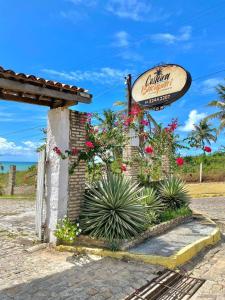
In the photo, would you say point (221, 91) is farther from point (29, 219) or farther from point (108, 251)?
point (108, 251)

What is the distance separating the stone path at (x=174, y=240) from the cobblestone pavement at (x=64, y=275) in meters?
0.72

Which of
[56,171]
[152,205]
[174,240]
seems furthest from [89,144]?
[152,205]

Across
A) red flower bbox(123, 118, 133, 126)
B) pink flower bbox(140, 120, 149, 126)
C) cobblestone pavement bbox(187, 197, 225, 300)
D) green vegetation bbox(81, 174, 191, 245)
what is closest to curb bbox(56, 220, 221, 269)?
cobblestone pavement bbox(187, 197, 225, 300)

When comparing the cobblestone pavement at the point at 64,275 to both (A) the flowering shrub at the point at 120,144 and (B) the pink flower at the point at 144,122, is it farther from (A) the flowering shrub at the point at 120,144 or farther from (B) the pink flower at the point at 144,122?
(B) the pink flower at the point at 144,122

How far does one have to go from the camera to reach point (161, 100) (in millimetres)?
12031

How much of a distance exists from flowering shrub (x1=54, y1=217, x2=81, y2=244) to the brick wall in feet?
0.80

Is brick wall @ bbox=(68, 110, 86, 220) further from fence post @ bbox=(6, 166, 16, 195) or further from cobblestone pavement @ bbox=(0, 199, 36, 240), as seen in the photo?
fence post @ bbox=(6, 166, 16, 195)

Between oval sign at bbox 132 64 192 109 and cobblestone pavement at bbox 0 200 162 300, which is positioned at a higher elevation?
oval sign at bbox 132 64 192 109

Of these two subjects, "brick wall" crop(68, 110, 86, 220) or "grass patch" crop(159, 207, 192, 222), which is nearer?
"brick wall" crop(68, 110, 86, 220)

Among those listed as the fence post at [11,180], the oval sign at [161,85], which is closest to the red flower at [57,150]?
the oval sign at [161,85]

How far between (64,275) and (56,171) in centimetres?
261

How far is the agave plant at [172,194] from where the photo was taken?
11656 mm

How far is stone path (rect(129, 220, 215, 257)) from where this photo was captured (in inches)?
285

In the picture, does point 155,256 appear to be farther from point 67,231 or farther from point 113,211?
point 67,231
